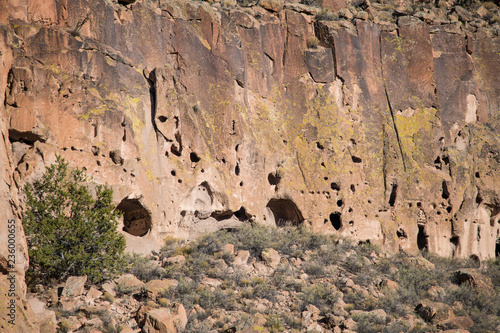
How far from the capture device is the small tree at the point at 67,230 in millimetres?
12836

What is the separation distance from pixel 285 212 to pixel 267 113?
13.0ft

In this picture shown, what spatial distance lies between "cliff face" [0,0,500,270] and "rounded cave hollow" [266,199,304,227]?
0.11 meters

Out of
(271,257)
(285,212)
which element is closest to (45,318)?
(271,257)

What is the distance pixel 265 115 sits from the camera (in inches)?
806

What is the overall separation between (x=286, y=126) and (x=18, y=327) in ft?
44.2

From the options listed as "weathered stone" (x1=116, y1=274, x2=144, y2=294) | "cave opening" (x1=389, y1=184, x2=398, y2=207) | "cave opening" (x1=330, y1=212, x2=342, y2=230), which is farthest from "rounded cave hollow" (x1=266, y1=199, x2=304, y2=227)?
"weathered stone" (x1=116, y1=274, x2=144, y2=294)

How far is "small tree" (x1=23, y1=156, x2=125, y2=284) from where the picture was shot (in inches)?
505

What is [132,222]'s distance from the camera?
1731 cm

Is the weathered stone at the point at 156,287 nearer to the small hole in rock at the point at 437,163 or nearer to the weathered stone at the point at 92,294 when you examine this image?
the weathered stone at the point at 92,294

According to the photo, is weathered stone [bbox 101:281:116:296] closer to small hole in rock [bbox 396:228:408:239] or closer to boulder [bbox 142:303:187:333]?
boulder [bbox 142:303:187:333]

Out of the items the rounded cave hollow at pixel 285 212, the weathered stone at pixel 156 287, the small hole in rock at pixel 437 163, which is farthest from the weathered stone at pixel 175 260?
the small hole in rock at pixel 437 163

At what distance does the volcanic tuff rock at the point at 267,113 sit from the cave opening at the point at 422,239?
7 cm

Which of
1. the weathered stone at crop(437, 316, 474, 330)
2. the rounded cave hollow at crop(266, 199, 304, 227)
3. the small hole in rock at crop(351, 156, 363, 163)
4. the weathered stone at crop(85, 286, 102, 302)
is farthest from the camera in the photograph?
the small hole in rock at crop(351, 156, 363, 163)

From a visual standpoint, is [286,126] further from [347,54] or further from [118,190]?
[118,190]
